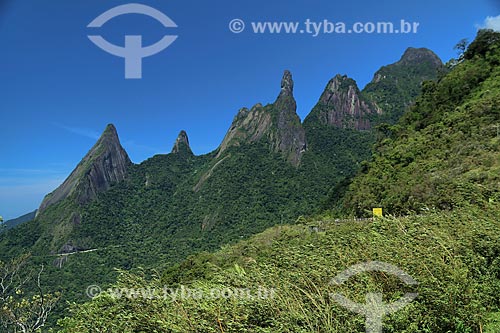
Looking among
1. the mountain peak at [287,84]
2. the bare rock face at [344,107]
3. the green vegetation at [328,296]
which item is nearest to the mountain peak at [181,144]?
the mountain peak at [287,84]

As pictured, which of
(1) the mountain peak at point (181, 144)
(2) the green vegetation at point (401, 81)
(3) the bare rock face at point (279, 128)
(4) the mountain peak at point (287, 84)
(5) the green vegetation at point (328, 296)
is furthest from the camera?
(1) the mountain peak at point (181, 144)

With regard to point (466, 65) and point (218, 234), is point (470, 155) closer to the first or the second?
point (466, 65)

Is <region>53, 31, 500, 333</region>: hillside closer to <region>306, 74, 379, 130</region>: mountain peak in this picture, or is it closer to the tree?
the tree

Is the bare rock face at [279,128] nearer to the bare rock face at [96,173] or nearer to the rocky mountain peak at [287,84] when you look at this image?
the rocky mountain peak at [287,84]

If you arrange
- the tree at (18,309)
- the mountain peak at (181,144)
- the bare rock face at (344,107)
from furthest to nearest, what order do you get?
Result: the mountain peak at (181,144) < the bare rock face at (344,107) < the tree at (18,309)

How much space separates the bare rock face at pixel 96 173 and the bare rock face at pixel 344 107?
54.3 meters

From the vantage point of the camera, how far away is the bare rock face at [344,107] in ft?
289

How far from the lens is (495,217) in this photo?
379cm

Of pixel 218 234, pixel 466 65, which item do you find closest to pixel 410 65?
pixel 218 234

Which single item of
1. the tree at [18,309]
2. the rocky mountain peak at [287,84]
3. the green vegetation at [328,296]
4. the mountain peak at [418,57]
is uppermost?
the mountain peak at [418,57]

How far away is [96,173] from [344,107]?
214ft

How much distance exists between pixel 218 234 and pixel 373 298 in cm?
5731

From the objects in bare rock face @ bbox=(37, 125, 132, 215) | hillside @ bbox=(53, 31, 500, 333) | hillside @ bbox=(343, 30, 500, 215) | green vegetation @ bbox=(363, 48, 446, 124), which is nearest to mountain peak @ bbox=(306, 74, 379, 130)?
green vegetation @ bbox=(363, 48, 446, 124)

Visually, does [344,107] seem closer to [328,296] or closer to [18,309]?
[18,309]
